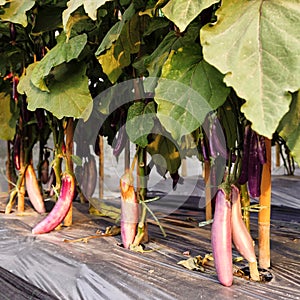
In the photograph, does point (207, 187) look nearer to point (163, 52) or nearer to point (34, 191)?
point (163, 52)

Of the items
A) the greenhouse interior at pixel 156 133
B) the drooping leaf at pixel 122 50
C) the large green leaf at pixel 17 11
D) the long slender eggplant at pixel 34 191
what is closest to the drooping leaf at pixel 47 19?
the greenhouse interior at pixel 156 133

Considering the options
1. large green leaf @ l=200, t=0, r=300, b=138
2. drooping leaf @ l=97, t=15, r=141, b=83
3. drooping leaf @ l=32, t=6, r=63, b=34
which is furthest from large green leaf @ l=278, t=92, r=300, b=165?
drooping leaf @ l=32, t=6, r=63, b=34

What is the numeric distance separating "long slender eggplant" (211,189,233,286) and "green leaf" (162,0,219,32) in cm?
32

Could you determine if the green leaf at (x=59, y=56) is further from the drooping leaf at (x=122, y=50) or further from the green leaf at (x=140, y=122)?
the green leaf at (x=140, y=122)

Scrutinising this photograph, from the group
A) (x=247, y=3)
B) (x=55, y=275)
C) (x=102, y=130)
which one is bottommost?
(x=55, y=275)

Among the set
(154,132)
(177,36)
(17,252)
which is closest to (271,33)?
(177,36)

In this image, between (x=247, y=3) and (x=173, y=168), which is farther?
(x=173, y=168)

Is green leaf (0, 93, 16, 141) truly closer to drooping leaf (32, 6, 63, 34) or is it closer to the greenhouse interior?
the greenhouse interior

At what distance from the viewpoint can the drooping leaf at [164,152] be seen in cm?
128

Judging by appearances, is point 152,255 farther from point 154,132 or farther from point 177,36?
point 177,36

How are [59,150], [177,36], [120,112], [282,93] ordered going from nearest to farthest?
[282,93]
[177,36]
[120,112]
[59,150]

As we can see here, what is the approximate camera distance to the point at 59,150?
1.51 m

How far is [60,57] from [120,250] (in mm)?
488

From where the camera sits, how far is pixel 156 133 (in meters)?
1.24
